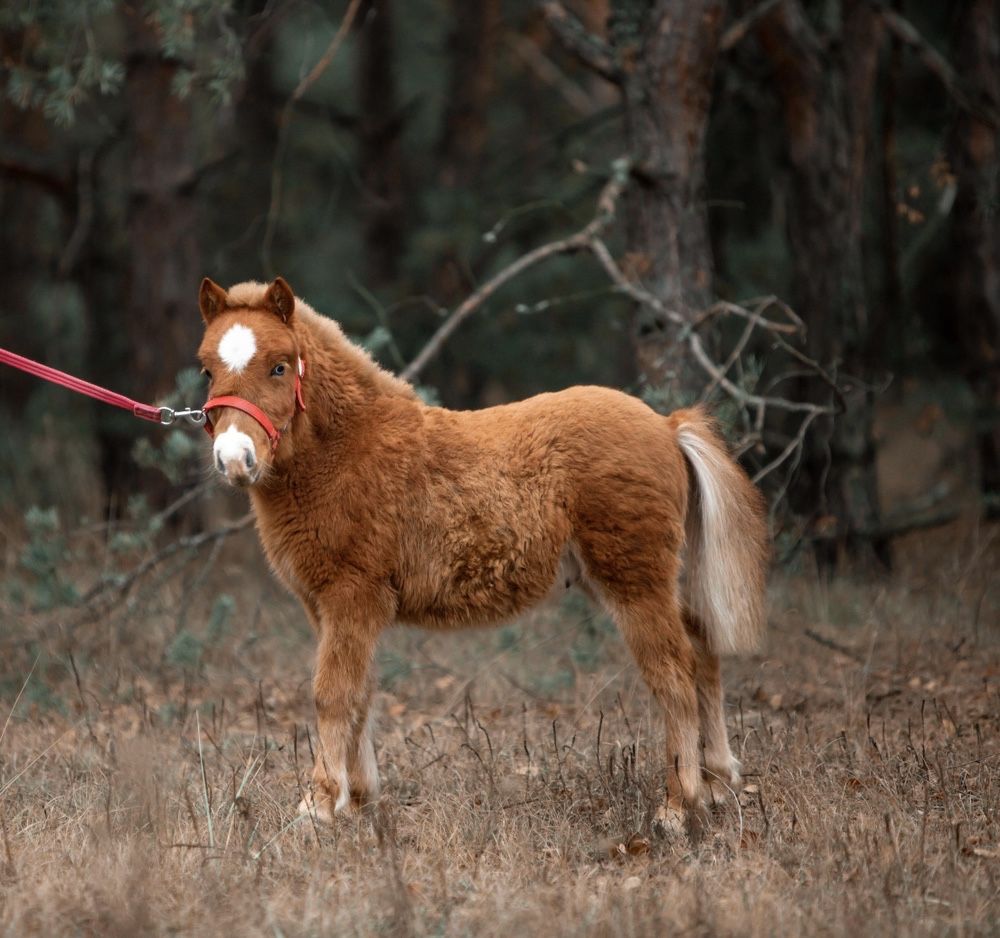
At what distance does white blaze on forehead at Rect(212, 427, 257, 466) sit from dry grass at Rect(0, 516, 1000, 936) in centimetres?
104

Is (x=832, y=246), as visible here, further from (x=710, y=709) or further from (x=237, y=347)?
(x=237, y=347)

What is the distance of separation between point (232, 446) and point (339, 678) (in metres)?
1.08

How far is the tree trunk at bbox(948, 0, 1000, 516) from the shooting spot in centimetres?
1012

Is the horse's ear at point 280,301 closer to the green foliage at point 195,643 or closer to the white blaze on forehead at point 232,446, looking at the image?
the white blaze on forehead at point 232,446

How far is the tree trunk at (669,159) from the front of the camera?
7.97m

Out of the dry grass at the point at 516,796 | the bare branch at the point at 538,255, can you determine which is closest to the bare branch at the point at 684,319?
the bare branch at the point at 538,255

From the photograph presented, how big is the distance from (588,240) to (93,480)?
7.59 metres

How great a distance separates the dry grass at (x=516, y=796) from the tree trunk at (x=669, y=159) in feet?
6.41

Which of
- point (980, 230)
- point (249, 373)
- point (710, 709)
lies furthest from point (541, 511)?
point (980, 230)

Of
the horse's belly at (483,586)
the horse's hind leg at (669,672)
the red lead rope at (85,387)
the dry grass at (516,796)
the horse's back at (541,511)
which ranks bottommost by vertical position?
the dry grass at (516,796)

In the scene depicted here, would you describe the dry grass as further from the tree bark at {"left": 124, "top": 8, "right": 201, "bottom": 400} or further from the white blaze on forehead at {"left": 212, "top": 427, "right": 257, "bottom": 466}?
the tree bark at {"left": 124, "top": 8, "right": 201, "bottom": 400}

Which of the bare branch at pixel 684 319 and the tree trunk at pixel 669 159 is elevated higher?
the tree trunk at pixel 669 159

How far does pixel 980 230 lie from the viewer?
10391 millimetres

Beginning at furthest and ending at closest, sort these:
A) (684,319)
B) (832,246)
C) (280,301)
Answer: (832,246) → (684,319) → (280,301)
